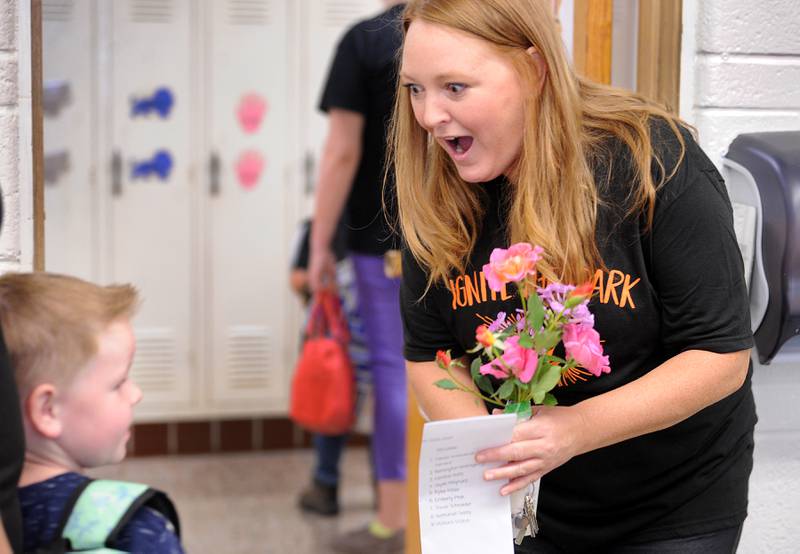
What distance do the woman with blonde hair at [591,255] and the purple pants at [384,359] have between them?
1.69 m

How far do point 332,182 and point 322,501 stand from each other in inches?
51.9

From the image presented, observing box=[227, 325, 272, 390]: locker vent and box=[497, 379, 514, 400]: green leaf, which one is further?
box=[227, 325, 272, 390]: locker vent

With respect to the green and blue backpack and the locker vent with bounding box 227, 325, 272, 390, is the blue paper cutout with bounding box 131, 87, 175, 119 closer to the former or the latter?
the locker vent with bounding box 227, 325, 272, 390

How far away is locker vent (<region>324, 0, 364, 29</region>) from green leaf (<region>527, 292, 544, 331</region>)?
135 inches

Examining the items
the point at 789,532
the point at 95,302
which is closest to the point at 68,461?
the point at 95,302

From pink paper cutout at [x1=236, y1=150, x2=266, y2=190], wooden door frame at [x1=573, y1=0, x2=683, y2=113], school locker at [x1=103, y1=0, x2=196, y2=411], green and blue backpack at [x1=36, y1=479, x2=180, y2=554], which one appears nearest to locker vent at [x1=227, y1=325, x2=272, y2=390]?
school locker at [x1=103, y1=0, x2=196, y2=411]

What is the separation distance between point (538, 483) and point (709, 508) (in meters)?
0.26

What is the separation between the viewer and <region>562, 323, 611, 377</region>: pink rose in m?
1.42

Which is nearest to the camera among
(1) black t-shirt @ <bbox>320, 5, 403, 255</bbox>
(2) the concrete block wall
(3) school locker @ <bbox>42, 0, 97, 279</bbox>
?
(2) the concrete block wall

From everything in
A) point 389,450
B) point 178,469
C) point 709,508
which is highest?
point 709,508

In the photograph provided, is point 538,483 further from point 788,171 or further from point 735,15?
point 735,15

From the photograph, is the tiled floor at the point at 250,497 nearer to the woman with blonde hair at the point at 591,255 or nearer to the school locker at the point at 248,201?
the school locker at the point at 248,201

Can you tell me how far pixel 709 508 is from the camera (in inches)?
64.1

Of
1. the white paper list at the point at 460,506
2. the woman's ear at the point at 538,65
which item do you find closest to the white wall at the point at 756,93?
the woman's ear at the point at 538,65
